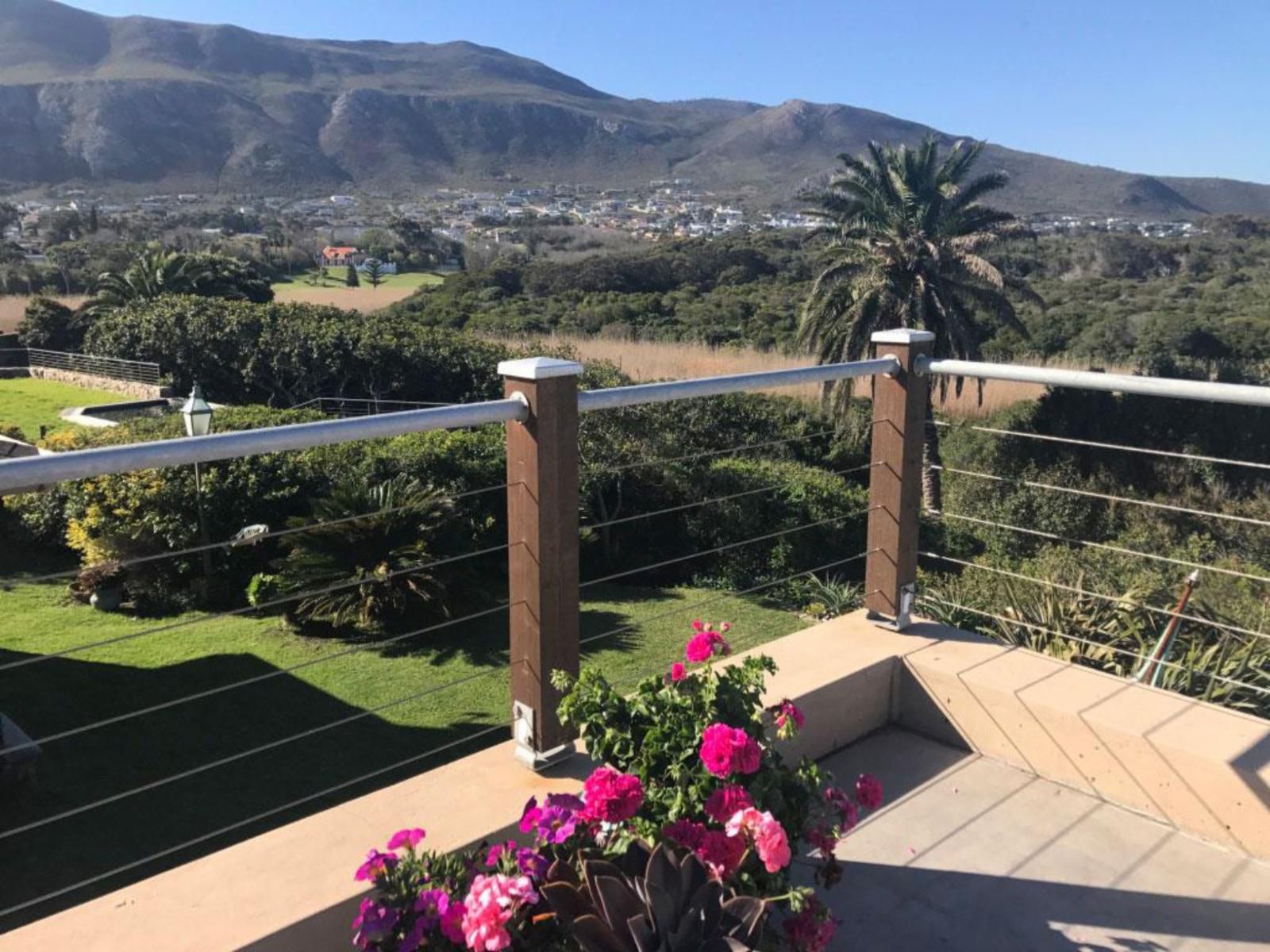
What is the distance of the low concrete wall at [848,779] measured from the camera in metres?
1.91

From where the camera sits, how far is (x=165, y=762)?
7.10 m

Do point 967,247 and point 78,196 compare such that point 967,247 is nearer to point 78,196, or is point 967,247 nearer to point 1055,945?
point 1055,945

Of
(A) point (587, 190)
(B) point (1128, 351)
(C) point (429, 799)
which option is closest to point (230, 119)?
(A) point (587, 190)

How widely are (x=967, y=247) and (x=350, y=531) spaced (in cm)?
1887

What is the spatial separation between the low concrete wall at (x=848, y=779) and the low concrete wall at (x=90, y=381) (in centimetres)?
2829

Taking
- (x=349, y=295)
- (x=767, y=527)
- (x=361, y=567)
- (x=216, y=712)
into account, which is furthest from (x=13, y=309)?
(x=216, y=712)

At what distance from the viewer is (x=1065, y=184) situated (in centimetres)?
9238

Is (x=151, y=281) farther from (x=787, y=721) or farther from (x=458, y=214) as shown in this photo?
(x=458, y=214)

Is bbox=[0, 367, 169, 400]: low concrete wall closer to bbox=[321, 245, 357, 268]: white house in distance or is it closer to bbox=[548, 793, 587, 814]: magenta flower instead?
bbox=[548, 793, 587, 814]: magenta flower

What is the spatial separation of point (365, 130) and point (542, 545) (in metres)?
132

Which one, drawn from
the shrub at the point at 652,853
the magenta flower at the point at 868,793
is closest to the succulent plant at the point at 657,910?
the shrub at the point at 652,853

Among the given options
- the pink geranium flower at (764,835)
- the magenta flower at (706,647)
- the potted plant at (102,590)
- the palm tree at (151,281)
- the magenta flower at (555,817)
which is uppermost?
the magenta flower at (706,647)

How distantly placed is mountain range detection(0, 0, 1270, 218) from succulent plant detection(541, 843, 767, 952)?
85.0 metres

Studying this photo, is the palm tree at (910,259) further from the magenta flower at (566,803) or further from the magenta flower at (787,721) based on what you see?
the magenta flower at (566,803)
